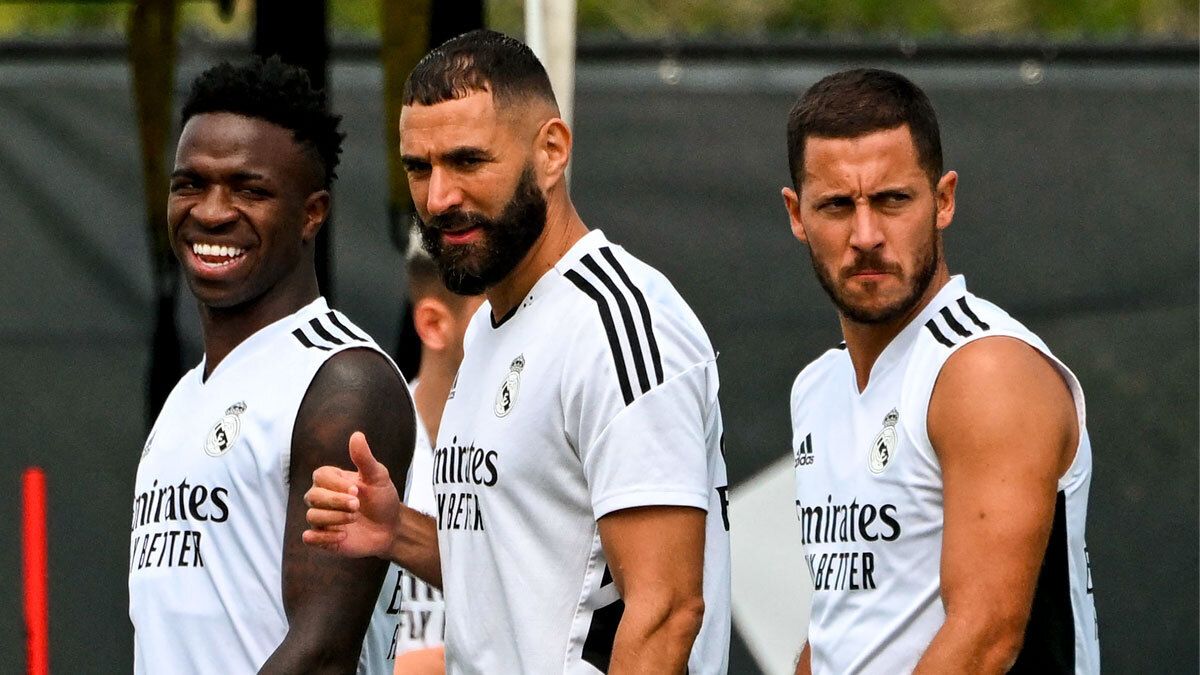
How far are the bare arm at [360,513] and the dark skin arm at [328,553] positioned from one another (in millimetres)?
46

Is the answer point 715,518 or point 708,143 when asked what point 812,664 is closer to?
point 715,518

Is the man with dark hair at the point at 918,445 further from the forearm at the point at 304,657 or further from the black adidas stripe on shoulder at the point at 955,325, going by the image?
the forearm at the point at 304,657

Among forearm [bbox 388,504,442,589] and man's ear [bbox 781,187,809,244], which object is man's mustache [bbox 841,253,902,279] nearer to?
man's ear [bbox 781,187,809,244]

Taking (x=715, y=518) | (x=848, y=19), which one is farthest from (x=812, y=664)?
(x=848, y=19)

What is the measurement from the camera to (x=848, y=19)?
14188 millimetres

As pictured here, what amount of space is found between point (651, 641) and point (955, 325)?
2.38 feet

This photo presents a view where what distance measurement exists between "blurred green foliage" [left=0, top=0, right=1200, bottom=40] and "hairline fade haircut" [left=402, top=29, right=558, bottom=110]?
10651 millimetres

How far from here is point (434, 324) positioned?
14.0 ft

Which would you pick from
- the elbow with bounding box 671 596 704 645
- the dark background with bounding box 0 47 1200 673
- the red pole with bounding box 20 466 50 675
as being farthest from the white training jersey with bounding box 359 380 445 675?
the dark background with bounding box 0 47 1200 673

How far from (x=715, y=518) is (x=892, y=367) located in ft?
1.34

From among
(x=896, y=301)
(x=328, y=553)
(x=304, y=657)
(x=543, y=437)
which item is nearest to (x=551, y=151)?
(x=543, y=437)


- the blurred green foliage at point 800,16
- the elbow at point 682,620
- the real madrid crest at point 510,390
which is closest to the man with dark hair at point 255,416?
the real madrid crest at point 510,390

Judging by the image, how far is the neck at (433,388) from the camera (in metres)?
4.20

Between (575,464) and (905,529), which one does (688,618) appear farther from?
(905,529)
